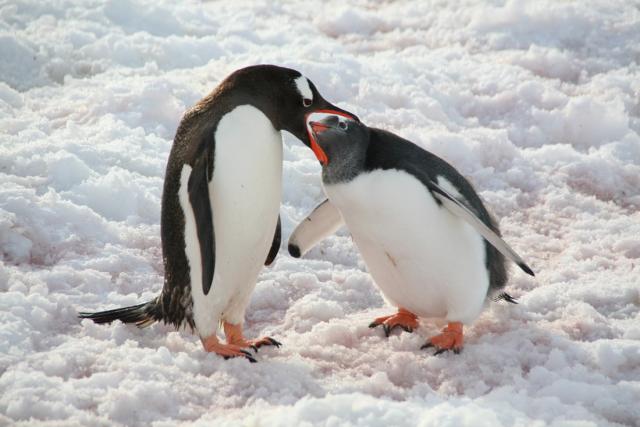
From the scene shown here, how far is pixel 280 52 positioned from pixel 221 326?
2.86 meters

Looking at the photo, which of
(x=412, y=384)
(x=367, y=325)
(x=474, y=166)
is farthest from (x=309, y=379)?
(x=474, y=166)

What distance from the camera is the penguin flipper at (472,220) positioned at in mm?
2885

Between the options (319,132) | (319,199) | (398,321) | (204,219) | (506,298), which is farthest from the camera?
(319,199)

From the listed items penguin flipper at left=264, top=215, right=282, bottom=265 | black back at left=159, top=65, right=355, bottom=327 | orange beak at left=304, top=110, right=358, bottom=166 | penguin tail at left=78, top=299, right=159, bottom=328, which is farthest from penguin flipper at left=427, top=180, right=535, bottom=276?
penguin tail at left=78, top=299, right=159, bottom=328

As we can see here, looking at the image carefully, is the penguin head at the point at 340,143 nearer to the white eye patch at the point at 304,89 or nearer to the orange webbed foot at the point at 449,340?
the white eye patch at the point at 304,89

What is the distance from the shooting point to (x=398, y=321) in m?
3.23

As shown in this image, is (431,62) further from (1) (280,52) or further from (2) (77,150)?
(2) (77,150)

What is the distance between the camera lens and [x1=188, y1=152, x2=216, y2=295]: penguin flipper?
2768 millimetres

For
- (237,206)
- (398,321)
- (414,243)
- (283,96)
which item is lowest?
(398,321)

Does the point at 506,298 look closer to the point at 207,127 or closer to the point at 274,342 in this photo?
the point at 274,342

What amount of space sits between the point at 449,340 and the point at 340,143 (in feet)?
2.56

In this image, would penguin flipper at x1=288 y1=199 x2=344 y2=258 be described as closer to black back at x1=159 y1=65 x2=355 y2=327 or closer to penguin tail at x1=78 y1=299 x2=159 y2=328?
black back at x1=159 y1=65 x2=355 y2=327

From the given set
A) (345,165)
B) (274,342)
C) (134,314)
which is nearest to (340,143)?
(345,165)

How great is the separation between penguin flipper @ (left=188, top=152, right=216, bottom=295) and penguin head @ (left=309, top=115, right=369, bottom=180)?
426 millimetres
